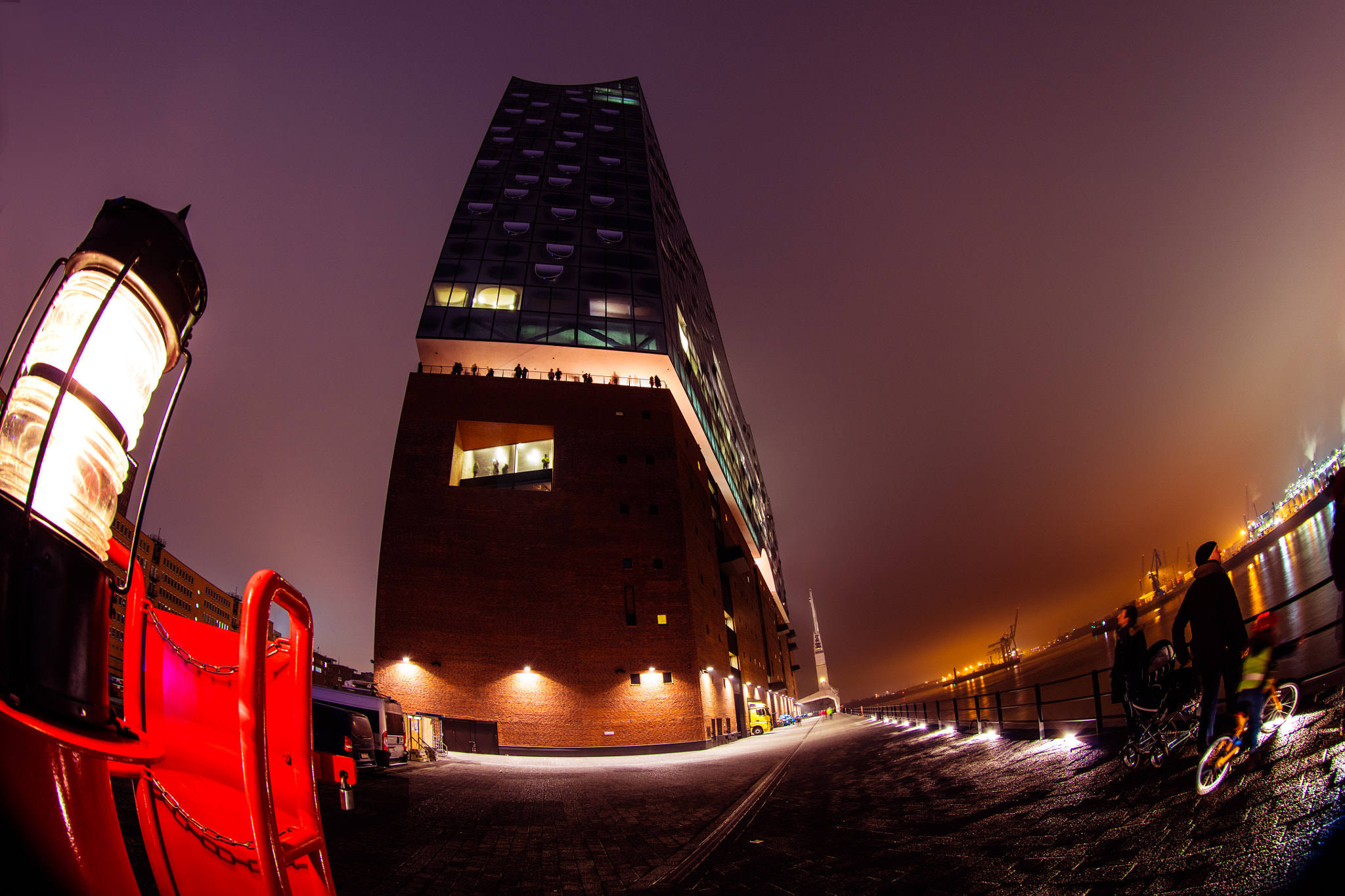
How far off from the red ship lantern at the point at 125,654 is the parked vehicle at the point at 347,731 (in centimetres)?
1016

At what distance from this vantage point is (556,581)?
2473 centimetres

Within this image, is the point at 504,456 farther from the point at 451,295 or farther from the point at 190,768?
the point at 190,768

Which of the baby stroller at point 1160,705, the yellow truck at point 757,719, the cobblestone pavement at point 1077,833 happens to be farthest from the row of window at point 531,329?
the baby stroller at point 1160,705

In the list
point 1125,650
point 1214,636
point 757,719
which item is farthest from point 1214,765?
point 757,719

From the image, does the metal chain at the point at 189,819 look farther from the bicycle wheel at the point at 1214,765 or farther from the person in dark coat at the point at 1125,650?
the person in dark coat at the point at 1125,650

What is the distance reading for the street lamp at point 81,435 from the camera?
1362 millimetres

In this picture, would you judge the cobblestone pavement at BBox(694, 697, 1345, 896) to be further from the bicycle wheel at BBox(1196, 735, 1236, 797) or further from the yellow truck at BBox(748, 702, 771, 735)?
the yellow truck at BBox(748, 702, 771, 735)

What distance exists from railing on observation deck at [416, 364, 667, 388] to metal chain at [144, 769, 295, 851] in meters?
28.2

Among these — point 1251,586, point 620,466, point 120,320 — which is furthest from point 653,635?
point 1251,586

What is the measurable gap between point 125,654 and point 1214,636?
6.47 metres

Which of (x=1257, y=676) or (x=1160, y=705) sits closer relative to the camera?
(x=1257, y=676)

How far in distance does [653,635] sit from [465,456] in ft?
41.1

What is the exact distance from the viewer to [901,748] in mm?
12305

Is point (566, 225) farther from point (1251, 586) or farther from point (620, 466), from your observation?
point (1251, 586)
